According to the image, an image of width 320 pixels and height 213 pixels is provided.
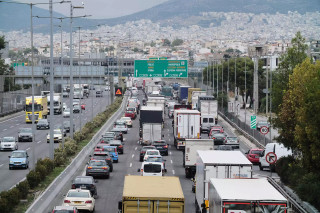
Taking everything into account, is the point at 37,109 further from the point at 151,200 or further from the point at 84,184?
the point at 151,200

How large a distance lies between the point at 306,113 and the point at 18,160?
68.6 feet

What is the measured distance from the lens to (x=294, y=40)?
42844mm

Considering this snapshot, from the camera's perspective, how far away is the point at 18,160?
1700 inches

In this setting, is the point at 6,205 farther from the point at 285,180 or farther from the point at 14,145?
the point at 14,145

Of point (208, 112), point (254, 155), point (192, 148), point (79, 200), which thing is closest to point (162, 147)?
point (254, 155)

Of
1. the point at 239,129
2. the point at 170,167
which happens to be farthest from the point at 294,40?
the point at 239,129

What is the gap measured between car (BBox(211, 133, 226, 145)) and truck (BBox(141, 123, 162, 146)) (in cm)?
483

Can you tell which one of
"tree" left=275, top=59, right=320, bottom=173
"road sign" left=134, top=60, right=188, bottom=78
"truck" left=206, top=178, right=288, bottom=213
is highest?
"road sign" left=134, top=60, right=188, bottom=78

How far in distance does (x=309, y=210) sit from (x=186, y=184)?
13.8 m

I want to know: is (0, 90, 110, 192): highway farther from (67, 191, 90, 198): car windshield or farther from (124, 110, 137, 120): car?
(67, 191, 90, 198): car windshield

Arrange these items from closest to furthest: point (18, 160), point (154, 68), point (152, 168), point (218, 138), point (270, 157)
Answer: point (270, 157)
point (152, 168)
point (18, 160)
point (218, 138)
point (154, 68)

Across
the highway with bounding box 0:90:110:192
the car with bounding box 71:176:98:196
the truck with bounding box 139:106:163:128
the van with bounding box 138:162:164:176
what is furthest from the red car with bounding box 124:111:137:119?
the car with bounding box 71:176:98:196

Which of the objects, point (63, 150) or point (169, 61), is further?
point (169, 61)

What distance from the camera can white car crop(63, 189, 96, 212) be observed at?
89.7 feet
